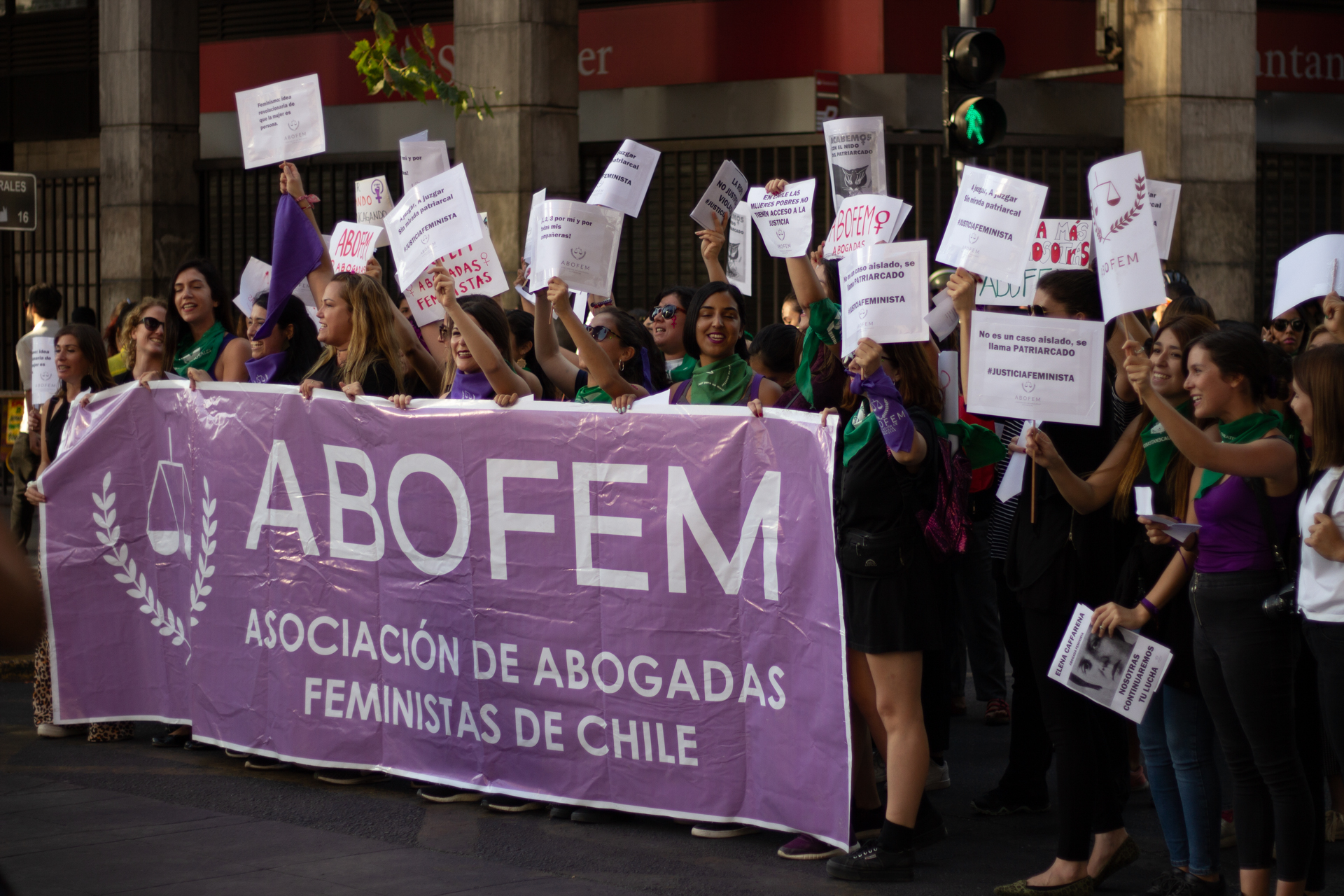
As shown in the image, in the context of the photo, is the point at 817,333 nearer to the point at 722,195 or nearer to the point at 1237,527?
the point at 1237,527

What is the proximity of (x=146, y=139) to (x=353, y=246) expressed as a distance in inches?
348

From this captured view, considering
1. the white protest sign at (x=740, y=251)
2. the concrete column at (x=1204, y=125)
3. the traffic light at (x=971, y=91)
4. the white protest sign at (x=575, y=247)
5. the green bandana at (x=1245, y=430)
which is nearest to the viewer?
the green bandana at (x=1245, y=430)

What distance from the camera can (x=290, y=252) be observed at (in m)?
7.81

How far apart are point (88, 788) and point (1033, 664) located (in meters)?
3.92

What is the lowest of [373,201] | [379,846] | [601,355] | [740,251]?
[379,846]

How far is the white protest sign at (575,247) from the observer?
722 cm

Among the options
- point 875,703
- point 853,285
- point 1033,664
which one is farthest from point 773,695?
point 853,285

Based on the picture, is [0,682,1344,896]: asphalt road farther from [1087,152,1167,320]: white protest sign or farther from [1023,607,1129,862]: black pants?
[1087,152,1167,320]: white protest sign

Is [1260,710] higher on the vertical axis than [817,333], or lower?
lower

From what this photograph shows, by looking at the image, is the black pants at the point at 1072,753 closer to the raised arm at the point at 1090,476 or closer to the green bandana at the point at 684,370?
the raised arm at the point at 1090,476

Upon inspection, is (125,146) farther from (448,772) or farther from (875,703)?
(875,703)

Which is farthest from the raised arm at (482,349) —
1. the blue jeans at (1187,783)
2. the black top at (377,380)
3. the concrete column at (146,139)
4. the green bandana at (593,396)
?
the concrete column at (146,139)

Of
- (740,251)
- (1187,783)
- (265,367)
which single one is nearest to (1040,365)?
(1187,783)

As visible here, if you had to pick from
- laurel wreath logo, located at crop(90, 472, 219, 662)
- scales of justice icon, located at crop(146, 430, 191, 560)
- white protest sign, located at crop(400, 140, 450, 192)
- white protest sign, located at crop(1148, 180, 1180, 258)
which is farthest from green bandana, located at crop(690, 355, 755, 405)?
white protest sign, located at crop(1148, 180, 1180, 258)
